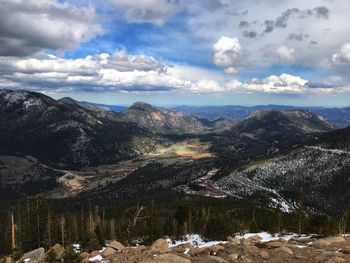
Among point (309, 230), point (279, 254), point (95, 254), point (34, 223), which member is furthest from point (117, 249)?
point (34, 223)

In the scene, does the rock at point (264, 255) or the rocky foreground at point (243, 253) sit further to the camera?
the rock at point (264, 255)

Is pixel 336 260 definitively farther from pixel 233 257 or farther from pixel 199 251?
pixel 199 251

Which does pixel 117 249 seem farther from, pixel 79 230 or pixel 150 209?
pixel 79 230

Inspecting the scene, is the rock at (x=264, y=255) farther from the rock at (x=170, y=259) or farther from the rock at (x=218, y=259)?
the rock at (x=170, y=259)

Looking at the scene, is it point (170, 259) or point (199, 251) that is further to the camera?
point (199, 251)

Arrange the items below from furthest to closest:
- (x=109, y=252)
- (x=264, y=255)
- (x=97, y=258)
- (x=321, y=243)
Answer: (x=109, y=252) < (x=97, y=258) < (x=321, y=243) < (x=264, y=255)

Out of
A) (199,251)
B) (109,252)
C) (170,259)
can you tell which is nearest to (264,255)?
(199,251)

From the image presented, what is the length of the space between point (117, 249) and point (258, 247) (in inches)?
900

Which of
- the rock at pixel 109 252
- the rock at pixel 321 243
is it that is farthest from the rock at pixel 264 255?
the rock at pixel 109 252

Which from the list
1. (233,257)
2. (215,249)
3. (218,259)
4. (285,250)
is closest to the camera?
(218,259)

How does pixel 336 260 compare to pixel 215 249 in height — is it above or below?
above

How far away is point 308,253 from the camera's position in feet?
164

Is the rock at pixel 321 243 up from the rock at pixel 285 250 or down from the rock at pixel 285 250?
down

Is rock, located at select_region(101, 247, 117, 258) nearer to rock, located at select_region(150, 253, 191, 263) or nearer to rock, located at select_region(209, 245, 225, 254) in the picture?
rock, located at select_region(150, 253, 191, 263)
